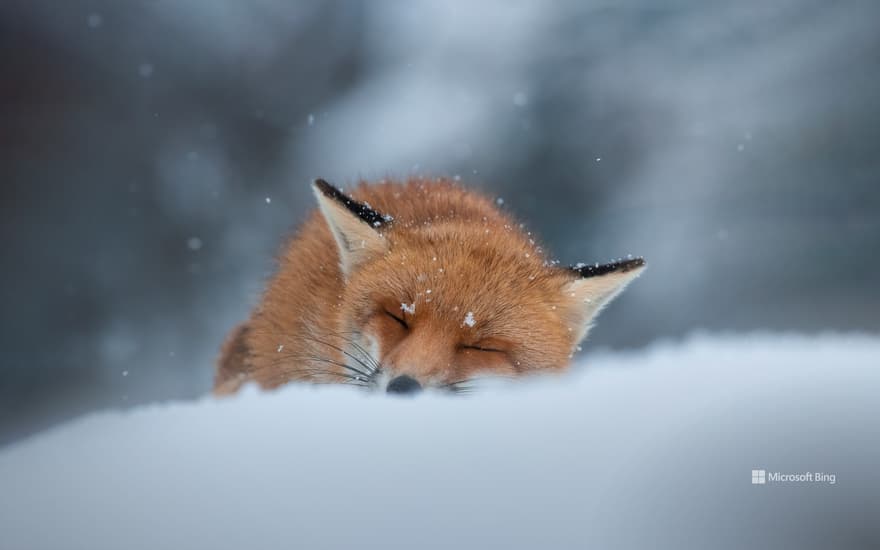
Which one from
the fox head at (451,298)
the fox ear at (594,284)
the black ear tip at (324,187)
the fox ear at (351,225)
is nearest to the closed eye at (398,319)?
the fox head at (451,298)

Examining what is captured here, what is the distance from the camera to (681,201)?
2.17m

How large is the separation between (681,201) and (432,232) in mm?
1112

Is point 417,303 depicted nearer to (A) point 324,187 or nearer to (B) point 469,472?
(A) point 324,187

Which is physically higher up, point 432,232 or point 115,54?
point 115,54

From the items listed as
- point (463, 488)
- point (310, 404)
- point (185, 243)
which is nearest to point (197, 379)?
point (185, 243)

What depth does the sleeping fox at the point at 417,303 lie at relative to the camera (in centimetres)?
126

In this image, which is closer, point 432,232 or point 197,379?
point 432,232

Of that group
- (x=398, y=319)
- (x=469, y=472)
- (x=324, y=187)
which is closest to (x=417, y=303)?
(x=398, y=319)

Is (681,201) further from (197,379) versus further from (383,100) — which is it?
(197,379)

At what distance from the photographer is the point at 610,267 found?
140 centimetres

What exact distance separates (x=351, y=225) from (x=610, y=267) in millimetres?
586

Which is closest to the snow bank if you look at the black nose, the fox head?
the black nose

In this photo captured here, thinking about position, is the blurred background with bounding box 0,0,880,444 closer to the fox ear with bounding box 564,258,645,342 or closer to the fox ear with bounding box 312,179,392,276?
the fox ear with bounding box 312,179,392,276

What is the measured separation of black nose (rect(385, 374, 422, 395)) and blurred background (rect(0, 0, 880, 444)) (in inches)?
35.4
